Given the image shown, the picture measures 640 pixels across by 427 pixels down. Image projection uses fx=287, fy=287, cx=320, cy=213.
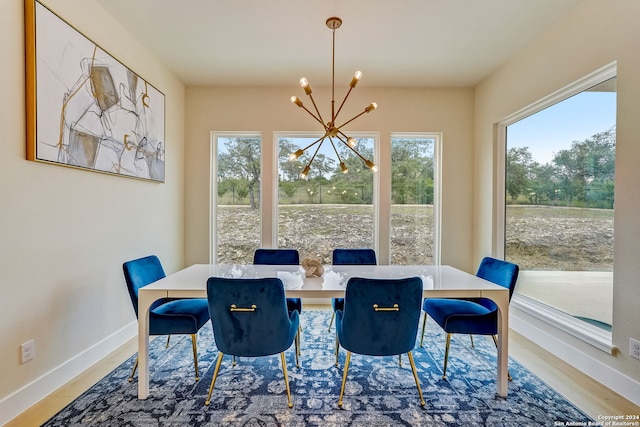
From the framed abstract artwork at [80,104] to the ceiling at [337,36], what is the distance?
1.69 feet

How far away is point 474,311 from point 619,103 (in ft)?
5.78

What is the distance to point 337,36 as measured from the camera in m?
2.64

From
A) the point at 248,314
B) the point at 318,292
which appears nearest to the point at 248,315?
the point at 248,314

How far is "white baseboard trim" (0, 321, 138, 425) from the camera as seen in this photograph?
1.65 m

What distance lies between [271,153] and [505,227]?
296cm

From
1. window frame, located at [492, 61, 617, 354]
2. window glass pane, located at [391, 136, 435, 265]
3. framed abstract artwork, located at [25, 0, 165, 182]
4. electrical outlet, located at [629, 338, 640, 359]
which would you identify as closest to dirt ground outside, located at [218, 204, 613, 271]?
window glass pane, located at [391, 136, 435, 265]

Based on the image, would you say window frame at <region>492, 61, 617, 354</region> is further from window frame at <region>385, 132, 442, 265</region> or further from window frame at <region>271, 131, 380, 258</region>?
window frame at <region>271, 131, 380, 258</region>

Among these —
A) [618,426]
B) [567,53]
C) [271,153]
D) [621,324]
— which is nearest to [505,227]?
[621,324]

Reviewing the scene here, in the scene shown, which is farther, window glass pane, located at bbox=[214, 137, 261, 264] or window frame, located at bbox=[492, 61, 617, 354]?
window glass pane, located at bbox=[214, 137, 261, 264]

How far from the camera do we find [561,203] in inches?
100

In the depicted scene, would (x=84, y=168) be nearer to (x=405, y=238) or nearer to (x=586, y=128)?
(x=405, y=238)

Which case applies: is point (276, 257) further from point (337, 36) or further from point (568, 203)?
point (568, 203)

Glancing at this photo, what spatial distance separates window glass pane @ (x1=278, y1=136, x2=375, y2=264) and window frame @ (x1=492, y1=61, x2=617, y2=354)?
1456 mm

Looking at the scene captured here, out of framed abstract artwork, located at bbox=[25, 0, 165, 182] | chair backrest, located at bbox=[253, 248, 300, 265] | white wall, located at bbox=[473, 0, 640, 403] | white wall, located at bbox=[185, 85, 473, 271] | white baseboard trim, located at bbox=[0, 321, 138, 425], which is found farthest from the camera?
white wall, located at bbox=[185, 85, 473, 271]
